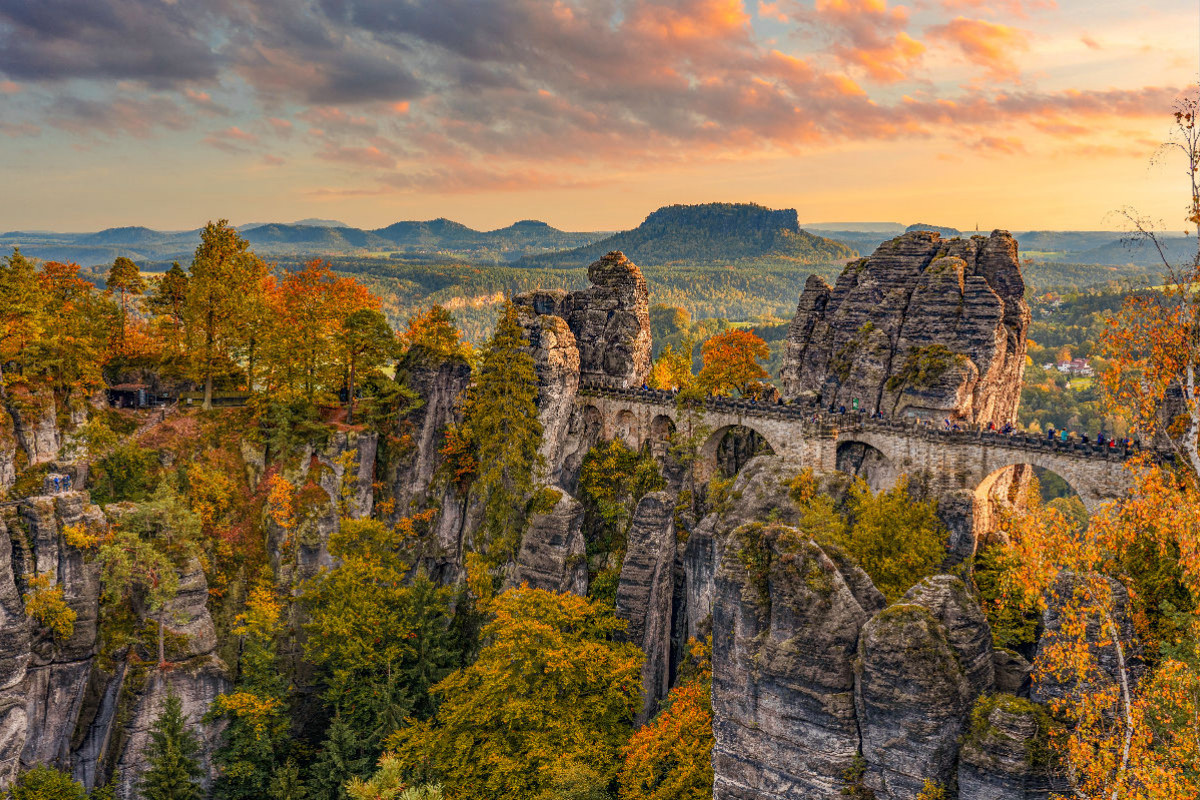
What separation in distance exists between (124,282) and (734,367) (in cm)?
5185

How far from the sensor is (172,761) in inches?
1551

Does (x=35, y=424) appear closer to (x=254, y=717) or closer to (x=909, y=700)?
(x=254, y=717)

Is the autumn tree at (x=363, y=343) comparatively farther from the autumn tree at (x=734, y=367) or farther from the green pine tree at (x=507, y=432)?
the autumn tree at (x=734, y=367)

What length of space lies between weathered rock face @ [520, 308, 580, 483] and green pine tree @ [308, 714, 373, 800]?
19.6m

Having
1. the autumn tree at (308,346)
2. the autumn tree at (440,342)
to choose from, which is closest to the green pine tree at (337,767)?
the autumn tree at (308,346)

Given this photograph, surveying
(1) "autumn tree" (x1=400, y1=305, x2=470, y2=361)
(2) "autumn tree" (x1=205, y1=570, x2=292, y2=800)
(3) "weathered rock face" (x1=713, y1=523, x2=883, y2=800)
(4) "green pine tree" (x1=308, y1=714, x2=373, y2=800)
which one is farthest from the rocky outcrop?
(2) "autumn tree" (x1=205, y1=570, x2=292, y2=800)

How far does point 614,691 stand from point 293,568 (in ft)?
78.9

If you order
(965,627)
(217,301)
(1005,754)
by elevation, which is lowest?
(1005,754)

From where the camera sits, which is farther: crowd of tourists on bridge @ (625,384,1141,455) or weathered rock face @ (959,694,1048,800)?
crowd of tourists on bridge @ (625,384,1141,455)

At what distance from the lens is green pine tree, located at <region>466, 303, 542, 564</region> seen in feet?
161

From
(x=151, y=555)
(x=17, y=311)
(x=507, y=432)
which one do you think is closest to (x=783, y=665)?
(x=507, y=432)

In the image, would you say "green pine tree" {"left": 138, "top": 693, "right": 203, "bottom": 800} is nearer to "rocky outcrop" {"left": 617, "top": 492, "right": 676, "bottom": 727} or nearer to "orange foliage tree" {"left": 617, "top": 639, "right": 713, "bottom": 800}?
"orange foliage tree" {"left": 617, "top": 639, "right": 713, "bottom": 800}

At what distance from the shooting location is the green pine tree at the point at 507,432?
1935 inches

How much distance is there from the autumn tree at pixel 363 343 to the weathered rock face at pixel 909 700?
41450mm
